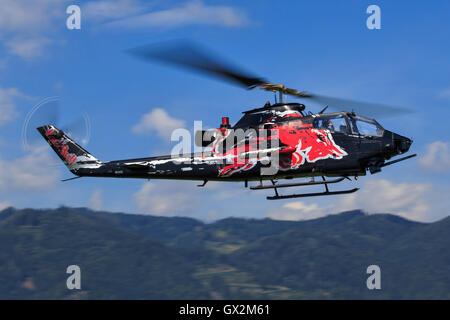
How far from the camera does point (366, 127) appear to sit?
24281 mm

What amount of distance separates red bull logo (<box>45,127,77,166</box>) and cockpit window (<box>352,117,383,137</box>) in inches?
578

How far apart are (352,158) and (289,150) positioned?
2.84 meters

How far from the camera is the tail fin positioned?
92.5ft

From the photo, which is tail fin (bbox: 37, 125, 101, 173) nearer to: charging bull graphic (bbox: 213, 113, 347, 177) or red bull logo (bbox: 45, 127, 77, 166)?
red bull logo (bbox: 45, 127, 77, 166)

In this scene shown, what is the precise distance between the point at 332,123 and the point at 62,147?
48.2 feet

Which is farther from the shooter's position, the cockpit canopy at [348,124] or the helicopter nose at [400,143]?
the cockpit canopy at [348,124]

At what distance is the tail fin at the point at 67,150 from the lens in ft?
92.5

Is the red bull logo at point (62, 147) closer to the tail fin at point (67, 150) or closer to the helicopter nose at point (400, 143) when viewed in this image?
the tail fin at point (67, 150)

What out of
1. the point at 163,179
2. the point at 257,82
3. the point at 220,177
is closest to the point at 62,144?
the point at 163,179

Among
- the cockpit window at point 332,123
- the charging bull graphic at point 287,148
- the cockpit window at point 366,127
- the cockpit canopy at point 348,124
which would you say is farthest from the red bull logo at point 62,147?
the cockpit window at point 366,127

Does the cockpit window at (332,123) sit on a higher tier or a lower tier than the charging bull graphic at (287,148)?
higher

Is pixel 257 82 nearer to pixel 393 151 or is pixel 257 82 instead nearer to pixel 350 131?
pixel 350 131

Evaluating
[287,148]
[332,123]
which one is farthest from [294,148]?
[332,123]
